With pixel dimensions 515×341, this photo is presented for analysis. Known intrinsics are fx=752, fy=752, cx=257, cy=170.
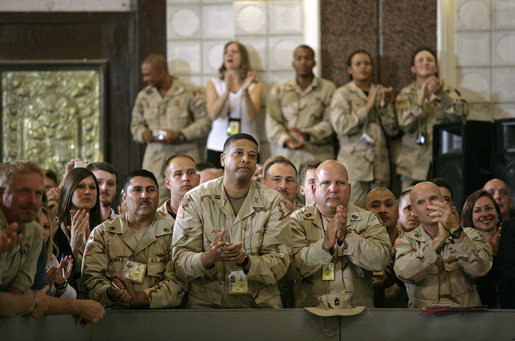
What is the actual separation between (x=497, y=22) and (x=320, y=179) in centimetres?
418

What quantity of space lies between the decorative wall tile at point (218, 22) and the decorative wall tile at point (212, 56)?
98 mm

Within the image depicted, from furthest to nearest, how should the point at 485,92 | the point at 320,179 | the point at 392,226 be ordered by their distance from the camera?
1. the point at 485,92
2. the point at 392,226
3. the point at 320,179

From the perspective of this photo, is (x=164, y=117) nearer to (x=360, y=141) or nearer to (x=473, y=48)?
(x=360, y=141)

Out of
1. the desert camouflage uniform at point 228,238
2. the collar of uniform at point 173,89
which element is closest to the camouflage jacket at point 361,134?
the collar of uniform at point 173,89

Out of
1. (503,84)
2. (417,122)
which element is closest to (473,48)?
(503,84)

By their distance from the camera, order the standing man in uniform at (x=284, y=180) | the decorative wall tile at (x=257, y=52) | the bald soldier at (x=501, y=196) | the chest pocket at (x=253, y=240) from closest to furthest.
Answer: the chest pocket at (x=253, y=240), the standing man in uniform at (x=284, y=180), the bald soldier at (x=501, y=196), the decorative wall tile at (x=257, y=52)

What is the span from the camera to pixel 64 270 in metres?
4.08

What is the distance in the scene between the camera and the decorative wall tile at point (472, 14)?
305 inches

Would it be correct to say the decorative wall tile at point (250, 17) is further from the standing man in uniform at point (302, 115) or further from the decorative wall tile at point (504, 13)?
the decorative wall tile at point (504, 13)

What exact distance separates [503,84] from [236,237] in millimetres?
4527

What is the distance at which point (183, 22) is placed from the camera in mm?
7930

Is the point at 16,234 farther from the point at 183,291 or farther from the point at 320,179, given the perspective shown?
the point at 320,179

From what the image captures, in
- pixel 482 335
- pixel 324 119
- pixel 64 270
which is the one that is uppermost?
pixel 324 119

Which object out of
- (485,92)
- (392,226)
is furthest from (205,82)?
(392,226)
